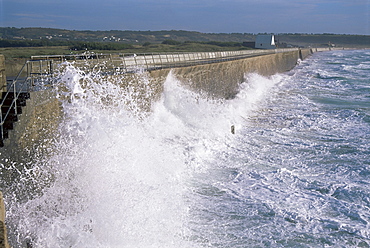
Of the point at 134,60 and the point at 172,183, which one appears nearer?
the point at 172,183

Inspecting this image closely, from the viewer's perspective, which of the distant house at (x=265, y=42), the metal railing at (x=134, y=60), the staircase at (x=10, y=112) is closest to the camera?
the staircase at (x=10, y=112)

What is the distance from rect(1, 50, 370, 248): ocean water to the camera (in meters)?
7.00

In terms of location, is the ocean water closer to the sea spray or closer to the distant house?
the sea spray

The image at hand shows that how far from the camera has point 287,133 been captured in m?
14.7

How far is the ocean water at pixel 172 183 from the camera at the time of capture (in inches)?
275

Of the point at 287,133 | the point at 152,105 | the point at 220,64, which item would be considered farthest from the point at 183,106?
the point at 220,64

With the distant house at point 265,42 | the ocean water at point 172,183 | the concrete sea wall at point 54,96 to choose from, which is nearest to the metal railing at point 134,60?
the concrete sea wall at point 54,96

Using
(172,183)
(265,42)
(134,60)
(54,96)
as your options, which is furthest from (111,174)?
(265,42)

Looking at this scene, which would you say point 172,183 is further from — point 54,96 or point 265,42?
point 265,42

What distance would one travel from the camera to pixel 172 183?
9.28 m

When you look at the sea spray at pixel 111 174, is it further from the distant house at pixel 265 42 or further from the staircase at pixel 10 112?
the distant house at pixel 265 42

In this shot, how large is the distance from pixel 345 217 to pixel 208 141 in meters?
5.70

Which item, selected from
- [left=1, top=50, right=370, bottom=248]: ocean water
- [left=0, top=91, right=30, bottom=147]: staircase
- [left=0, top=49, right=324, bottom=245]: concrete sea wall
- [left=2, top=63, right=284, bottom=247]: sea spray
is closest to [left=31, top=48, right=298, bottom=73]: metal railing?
[left=0, top=49, right=324, bottom=245]: concrete sea wall

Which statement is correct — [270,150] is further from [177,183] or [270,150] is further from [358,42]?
[358,42]
